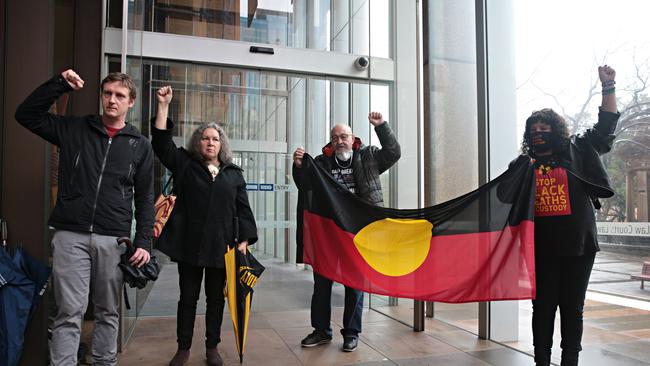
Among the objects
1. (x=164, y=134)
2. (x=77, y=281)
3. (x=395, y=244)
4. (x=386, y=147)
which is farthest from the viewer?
(x=386, y=147)

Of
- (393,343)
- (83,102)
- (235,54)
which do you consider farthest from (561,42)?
(83,102)

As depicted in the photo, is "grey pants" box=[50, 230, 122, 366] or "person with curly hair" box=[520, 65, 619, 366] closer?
"grey pants" box=[50, 230, 122, 366]

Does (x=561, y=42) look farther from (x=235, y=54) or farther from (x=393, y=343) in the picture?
(x=235, y=54)

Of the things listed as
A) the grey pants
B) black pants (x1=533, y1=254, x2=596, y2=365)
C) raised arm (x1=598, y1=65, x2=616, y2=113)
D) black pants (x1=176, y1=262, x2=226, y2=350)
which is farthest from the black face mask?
the grey pants

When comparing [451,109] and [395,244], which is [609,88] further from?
[451,109]

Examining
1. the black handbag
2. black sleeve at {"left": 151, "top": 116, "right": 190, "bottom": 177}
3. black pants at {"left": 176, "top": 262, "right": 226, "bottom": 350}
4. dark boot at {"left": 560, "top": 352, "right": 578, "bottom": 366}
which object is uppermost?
black sleeve at {"left": 151, "top": 116, "right": 190, "bottom": 177}

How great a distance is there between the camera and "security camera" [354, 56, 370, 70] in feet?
18.2

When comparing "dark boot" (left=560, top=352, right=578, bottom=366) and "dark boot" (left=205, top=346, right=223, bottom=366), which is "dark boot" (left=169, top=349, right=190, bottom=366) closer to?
"dark boot" (left=205, top=346, right=223, bottom=366)

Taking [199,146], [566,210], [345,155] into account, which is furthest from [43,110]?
[566,210]

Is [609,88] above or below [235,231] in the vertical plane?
above

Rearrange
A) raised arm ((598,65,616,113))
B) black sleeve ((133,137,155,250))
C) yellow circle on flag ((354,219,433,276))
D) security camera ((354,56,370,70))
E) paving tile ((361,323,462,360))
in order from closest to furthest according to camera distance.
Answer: raised arm ((598,65,616,113)) → black sleeve ((133,137,155,250)) → yellow circle on flag ((354,219,433,276)) → paving tile ((361,323,462,360)) → security camera ((354,56,370,70))

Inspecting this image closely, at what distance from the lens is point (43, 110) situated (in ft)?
7.87

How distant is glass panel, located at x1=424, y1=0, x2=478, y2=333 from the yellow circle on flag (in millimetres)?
1199

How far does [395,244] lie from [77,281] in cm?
192
